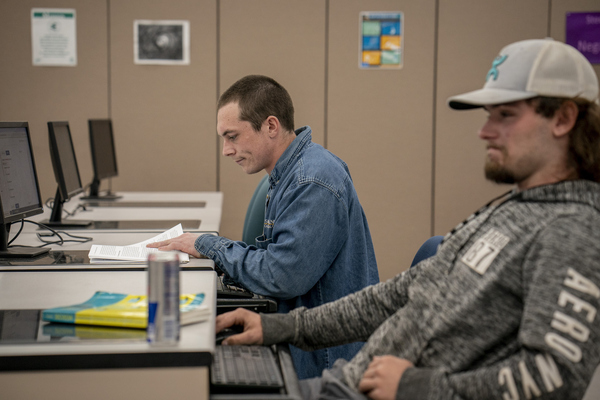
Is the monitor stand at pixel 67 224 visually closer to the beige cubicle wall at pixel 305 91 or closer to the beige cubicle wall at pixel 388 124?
the beige cubicle wall at pixel 305 91

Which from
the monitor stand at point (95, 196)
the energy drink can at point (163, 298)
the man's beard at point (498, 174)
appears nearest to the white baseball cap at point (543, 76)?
the man's beard at point (498, 174)

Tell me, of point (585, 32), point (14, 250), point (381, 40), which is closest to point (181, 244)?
point (14, 250)

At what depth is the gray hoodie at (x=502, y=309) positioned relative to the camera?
0.91m

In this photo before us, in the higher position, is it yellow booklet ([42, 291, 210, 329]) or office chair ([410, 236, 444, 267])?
office chair ([410, 236, 444, 267])

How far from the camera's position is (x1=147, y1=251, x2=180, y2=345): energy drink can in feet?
3.20

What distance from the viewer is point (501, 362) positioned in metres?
0.97

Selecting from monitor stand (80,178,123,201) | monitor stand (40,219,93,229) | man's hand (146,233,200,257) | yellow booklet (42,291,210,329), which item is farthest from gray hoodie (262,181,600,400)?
monitor stand (80,178,123,201)

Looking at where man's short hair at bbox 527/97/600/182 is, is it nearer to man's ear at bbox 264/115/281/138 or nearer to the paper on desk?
man's ear at bbox 264/115/281/138

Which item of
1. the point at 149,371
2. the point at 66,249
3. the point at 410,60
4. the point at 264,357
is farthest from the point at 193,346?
the point at 410,60

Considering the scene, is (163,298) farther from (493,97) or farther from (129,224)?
(129,224)

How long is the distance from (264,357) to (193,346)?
238 millimetres

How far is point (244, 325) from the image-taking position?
135cm

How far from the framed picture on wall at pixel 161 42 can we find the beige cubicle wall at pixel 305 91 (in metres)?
0.05

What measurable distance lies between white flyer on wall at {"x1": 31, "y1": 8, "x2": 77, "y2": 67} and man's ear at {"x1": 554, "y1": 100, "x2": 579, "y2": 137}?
12.4 ft
